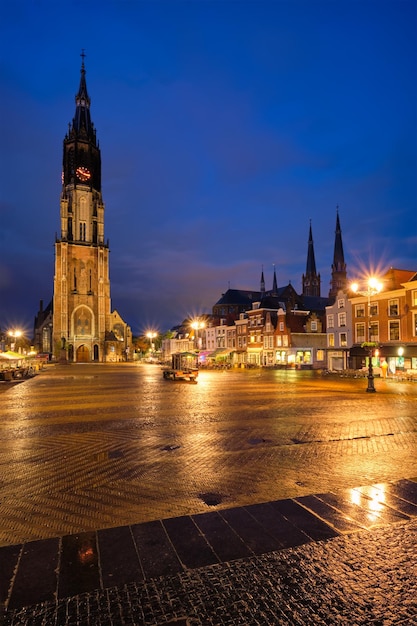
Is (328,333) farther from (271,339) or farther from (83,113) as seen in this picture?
(83,113)

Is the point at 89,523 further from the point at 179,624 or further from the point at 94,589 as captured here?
the point at 179,624

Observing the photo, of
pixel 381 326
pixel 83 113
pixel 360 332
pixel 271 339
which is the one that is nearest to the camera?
pixel 381 326

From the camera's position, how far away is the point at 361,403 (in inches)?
607

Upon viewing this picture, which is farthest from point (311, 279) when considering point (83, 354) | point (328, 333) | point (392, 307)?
point (392, 307)

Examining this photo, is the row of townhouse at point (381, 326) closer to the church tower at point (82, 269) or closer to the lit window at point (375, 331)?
the lit window at point (375, 331)

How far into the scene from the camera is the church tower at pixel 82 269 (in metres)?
82.9

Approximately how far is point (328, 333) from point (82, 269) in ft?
200

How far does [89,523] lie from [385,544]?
351 centimetres

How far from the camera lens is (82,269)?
3383 inches

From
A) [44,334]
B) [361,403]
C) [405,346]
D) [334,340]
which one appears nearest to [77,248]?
[44,334]

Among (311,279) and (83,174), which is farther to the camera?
(311,279)

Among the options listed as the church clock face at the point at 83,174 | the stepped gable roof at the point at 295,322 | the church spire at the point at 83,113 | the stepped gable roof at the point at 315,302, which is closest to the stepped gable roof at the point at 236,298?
the stepped gable roof at the point at 315,302

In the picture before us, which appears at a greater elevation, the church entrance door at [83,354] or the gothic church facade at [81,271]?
the gothic church facade at [81,271]

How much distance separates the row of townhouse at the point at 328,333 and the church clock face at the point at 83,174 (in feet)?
155
